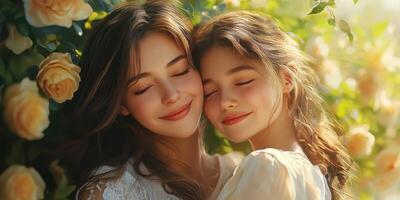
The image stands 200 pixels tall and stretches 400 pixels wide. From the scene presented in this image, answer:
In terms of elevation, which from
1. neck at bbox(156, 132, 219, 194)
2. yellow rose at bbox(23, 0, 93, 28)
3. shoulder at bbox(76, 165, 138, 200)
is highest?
yellow rose at bbox(23, 0, 93, 28)

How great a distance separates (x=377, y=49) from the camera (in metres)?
1.55

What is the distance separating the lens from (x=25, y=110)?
1.04 metres

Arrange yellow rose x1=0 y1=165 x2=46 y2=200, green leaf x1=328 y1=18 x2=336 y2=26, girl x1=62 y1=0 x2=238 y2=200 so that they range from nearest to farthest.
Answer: yellow rose x1=0 y1=165 x2=46 y2=200, girl x1=62 y1=0 x2=238 y2=200, green leaf x1=328 y1=18 x2=336 y2=26

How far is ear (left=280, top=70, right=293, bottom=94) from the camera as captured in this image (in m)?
1.34

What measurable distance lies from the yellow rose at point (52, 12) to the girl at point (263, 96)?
0.31 m

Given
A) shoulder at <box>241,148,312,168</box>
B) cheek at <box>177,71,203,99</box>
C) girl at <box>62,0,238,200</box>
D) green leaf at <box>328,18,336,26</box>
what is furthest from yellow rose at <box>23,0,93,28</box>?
green leaf at <box>328,18,336,26</box>

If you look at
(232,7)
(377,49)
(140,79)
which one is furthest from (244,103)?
(377,49)

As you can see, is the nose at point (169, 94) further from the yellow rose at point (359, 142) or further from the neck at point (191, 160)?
the yellow rose at point (359, 142)

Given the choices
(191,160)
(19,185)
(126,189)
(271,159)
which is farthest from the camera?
(191,160)

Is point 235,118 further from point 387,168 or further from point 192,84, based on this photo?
point 387,168

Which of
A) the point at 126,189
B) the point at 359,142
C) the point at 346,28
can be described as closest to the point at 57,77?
the point at 126,189

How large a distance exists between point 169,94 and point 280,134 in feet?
0.80

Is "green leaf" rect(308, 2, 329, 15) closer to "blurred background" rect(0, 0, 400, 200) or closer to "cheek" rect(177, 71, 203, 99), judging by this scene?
"blurred background" rect(0, 0, 400, 200)

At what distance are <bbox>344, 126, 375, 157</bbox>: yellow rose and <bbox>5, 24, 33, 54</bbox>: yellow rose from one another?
77cm
